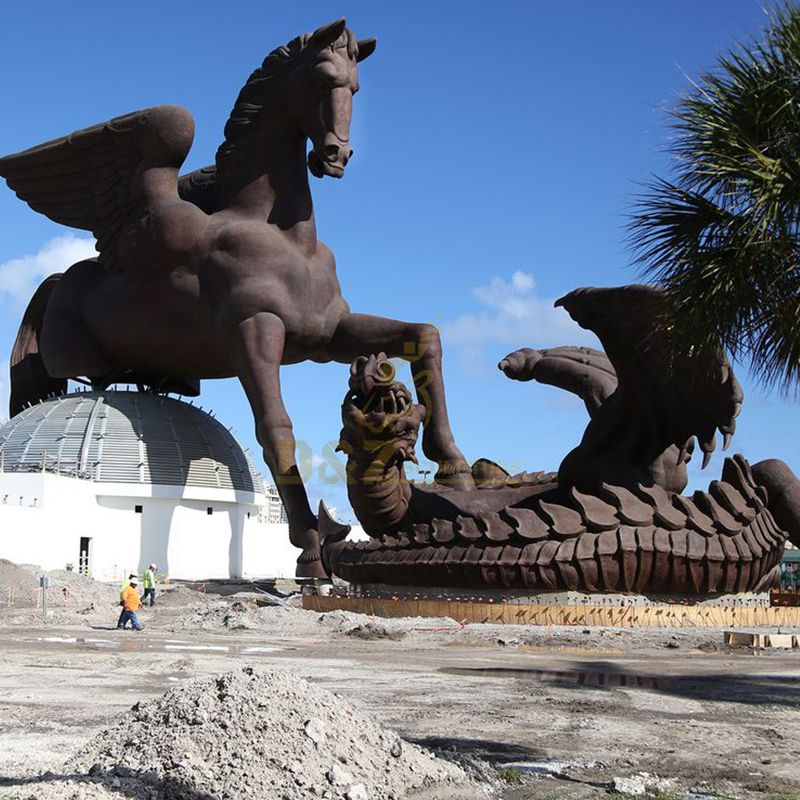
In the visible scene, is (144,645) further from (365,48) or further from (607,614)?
(365,48)

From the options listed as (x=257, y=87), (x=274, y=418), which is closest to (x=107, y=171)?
(x=257, y=87)

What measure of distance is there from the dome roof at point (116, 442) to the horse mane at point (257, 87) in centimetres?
918

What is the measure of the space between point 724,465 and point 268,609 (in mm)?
6995

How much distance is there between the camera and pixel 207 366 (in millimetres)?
24000

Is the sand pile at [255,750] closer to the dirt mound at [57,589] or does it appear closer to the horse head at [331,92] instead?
the horse head at [331,92]

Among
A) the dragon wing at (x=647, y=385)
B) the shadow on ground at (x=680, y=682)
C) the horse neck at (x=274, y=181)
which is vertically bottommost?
the shadow on ground at (x=680, y=682)

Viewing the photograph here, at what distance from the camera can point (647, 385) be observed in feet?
54.6

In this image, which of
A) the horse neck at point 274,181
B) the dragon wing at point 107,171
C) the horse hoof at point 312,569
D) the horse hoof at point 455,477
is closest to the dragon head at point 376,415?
the horse hoof at point 312,569

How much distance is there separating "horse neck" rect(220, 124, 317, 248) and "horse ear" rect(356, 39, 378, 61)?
5.70 feet

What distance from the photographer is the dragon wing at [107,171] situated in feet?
66.8

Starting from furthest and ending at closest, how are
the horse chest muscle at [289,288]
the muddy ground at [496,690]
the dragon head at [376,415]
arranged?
the horse chest muscle at [289,288]
the dragon head at [376,415]
the muddy ground at [496,690]

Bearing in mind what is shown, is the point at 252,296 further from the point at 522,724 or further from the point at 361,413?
the point at 522,724

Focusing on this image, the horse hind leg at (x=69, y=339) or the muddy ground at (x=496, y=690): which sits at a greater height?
the horse hind leg at (x=69, y=339)

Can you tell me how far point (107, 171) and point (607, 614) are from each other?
42.7 ft
